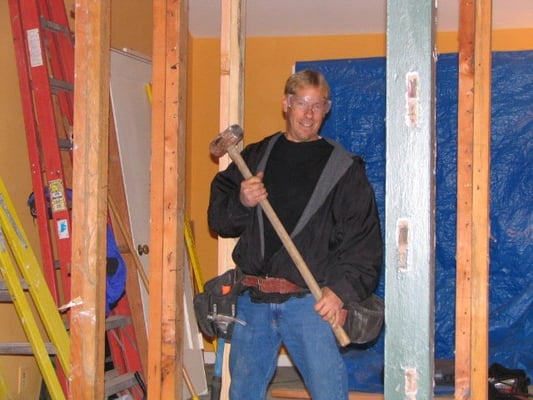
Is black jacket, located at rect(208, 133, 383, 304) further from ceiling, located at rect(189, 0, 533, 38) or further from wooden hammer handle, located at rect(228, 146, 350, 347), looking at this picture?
ceiling, located at rect(189, 0, 533, 38)

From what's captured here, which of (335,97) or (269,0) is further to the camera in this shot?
(335,97)

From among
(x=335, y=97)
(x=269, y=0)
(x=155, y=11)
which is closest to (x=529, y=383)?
(x=335, y=97)

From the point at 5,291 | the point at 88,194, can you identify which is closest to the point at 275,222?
the point at 88,194

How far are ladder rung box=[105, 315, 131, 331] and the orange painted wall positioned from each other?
75.2 inches

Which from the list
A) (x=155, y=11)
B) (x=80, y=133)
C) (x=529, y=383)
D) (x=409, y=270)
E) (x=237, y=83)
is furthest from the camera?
(x=529, y=383)

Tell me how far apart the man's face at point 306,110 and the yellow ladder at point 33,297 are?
1.40 meters

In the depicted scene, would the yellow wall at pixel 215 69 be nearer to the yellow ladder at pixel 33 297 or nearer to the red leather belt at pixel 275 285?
the yellow ladder at pixel 33 297

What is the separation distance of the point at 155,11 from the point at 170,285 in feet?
3.10

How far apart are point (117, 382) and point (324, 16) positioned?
2.79m

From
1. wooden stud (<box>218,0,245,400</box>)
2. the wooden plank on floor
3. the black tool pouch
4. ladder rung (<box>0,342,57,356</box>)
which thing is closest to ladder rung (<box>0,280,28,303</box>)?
ladder rung (<box>0,342,57,356</box>)

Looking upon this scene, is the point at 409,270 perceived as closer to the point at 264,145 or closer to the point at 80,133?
the point at 264,145

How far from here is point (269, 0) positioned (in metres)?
5.21

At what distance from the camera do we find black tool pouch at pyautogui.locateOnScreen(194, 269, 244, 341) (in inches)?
109

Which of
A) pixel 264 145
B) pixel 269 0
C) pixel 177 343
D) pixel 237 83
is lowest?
pixel 177 343
